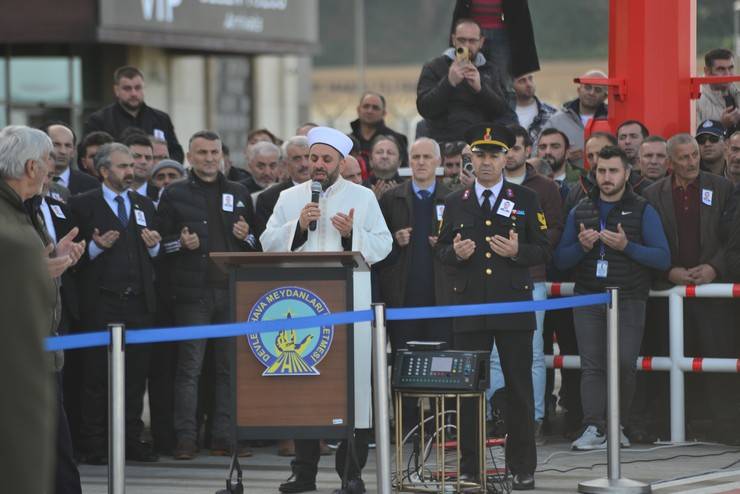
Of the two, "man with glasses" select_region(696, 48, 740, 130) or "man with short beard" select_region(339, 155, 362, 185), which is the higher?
"man with glasses" select_region(696, 48, 740, 130)

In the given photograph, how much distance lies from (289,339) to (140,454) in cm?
246

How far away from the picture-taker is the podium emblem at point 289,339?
788 centimetres

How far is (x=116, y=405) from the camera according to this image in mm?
6426

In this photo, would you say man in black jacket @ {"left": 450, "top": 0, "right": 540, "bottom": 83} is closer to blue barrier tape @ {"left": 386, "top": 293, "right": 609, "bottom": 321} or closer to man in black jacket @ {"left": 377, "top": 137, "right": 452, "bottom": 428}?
man in black jacket @ {"left": 377, "top": 137, "right": 452, "bottom": 428}

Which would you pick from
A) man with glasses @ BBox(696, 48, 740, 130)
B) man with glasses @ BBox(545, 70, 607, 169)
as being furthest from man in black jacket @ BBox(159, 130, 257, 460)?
man with glasses @ BBox(696, 48, 740, 130)

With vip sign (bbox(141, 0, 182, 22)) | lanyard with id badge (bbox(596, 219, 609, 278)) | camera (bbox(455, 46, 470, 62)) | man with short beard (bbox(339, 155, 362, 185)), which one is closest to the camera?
lanyard with id badge (bbox(596, 219, 609, 278))

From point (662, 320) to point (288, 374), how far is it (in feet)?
11.7

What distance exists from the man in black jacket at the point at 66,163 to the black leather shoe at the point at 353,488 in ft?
11.4

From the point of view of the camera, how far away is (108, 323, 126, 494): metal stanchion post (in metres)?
6.32

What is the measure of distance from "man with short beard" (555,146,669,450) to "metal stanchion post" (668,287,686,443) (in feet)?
0.87

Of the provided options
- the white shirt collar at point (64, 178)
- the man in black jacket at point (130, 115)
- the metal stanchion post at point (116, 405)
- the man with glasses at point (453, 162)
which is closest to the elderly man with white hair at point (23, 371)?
the metal stanchion post at point (116, 405)

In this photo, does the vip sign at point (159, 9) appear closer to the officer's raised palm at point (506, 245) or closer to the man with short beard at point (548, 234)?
the man with short beard at point (548, 234)

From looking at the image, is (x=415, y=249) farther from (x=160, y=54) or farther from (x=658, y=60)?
(x=160, y=54)

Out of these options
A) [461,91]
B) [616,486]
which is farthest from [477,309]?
[461,91]
